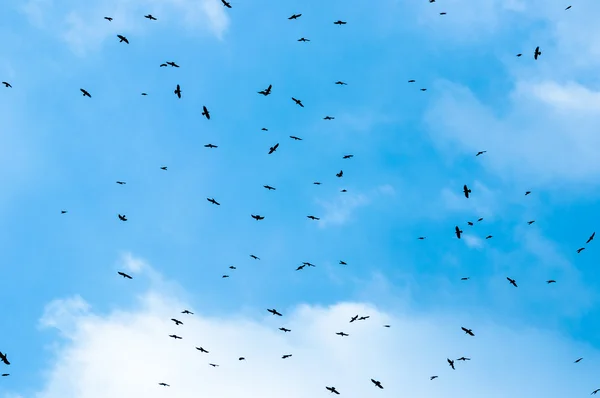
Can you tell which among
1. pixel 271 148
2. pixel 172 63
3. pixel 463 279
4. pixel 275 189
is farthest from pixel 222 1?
pixel 463 279

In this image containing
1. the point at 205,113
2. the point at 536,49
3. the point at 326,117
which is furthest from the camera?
the point at 326,117

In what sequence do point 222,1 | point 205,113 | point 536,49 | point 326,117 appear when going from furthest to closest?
point 326,117
point 536,49
point 222,1
point 205,113

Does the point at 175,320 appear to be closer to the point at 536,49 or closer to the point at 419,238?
the point at 419,238

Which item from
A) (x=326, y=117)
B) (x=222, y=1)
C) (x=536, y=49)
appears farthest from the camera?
(x=326, y=117)

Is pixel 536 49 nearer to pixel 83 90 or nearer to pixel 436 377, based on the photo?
pixel 436 377

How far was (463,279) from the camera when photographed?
46.8 meters

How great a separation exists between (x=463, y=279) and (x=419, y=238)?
15.3 feet

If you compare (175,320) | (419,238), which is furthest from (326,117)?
(175,320)

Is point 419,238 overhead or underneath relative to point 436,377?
overhead

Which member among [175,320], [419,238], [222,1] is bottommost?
[175,320]

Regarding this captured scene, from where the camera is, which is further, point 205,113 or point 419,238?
point 419,238

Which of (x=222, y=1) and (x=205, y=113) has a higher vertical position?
(x=222, y=1)

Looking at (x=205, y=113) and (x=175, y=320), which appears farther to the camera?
(x=175, y=320)

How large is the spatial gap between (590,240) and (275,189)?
24331 mm
